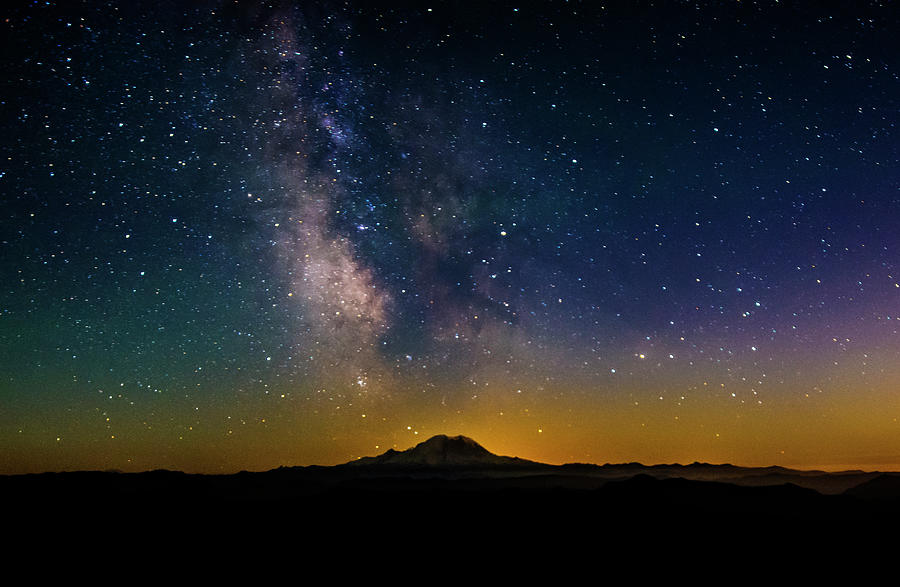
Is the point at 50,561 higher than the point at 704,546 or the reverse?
higher

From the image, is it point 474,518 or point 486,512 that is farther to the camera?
point 486,512

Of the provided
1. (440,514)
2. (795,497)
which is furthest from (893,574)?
(795,497)

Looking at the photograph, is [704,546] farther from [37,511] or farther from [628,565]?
[37,511]

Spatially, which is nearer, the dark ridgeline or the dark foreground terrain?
the dark foreground terrain

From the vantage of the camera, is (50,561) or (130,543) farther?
(130,543)

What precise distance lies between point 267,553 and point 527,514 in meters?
16.0

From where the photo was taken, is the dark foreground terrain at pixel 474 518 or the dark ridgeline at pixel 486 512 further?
the dark ridgeline at pixel 486 512

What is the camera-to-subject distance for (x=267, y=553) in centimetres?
1839

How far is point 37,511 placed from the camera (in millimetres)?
28125

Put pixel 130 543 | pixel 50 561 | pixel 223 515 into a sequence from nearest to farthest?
pixel 50 561, pixel 130 543, pixel 223 515

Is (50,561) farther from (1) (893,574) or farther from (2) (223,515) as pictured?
(1) (893,574)

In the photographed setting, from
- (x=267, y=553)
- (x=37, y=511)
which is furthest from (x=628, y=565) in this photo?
(x=37, y=511)

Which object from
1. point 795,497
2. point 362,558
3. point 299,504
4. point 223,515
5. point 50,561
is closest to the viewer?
point 50,561

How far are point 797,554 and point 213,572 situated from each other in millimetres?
22251
